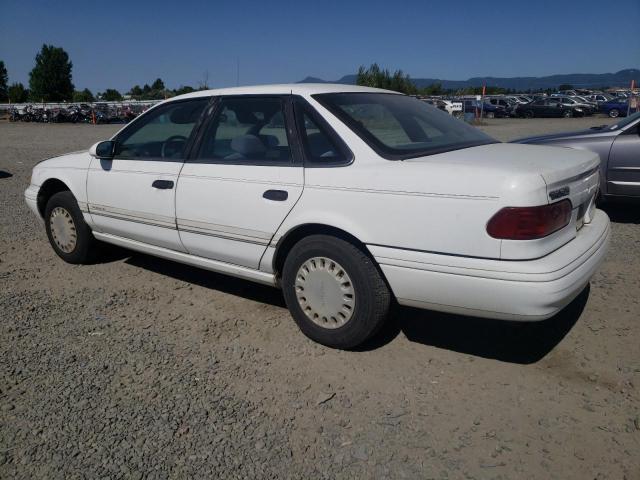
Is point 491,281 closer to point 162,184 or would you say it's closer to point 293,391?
point 293,391

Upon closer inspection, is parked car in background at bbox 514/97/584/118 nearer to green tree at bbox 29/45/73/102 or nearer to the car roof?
the car roof

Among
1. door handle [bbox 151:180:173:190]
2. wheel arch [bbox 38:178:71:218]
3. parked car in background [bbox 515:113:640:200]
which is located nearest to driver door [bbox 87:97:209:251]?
door handle [bbox 151:180:173:190]

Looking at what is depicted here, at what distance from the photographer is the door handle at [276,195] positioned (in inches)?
134

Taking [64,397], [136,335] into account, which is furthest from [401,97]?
[64,397]

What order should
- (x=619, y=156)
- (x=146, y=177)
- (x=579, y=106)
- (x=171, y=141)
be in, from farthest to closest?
1. (x=579, y=106)
2. (x=619, y=156)
3. (x=171, y=141)
4. (x=146, y=177)

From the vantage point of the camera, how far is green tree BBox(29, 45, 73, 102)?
260 feet

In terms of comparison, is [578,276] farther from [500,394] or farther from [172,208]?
[172,208]

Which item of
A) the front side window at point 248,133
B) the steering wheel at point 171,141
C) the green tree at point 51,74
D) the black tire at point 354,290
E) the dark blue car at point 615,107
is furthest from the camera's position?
the green tree at point 51,74

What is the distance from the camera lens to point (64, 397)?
2975 millimetres

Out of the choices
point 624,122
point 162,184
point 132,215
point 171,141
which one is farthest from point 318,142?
point 624,122

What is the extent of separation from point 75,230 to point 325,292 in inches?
110

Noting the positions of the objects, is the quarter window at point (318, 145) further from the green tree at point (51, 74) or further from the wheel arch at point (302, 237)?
the green tree at point (51, 74)

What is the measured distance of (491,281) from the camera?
2760mm

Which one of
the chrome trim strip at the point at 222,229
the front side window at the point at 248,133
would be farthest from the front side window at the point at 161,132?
the chrome trim strip at the point at 222,229
